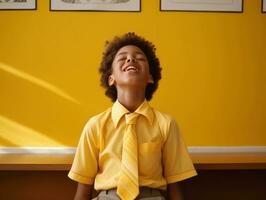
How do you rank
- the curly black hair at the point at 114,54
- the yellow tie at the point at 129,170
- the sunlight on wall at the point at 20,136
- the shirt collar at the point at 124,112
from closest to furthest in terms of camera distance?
the yellow tie at the point at 129,170
the shirt collar at the point at 124,112
the curly black hair at the point at 114,54
the sunlight on wall at the point at 20,136

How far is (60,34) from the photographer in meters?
1.61

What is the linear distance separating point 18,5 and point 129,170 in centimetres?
120

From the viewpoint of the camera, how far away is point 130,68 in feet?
3.39

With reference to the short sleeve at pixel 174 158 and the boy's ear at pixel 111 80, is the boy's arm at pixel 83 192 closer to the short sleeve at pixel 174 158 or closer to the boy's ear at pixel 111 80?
the short sleeve at pixel 174 158

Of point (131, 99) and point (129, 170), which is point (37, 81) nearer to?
point (131, 99)

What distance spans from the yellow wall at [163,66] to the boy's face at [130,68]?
53cm

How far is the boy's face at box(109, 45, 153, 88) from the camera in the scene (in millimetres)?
1027

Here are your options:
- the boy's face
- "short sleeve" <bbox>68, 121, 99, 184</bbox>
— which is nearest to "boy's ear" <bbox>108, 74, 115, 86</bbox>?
the boy's face

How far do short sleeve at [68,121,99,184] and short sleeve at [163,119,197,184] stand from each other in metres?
0.27

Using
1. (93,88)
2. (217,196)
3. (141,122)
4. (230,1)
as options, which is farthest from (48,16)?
(217,196)

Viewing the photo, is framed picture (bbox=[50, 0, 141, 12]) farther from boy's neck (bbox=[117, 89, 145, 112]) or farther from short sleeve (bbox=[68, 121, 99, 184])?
short sleeve (bbox=[68, 121, 99, 184])

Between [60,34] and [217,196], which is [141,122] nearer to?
[217,196]

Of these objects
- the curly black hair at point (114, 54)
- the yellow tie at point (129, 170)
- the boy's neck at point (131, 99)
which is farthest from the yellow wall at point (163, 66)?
the yellow tie at point (129, 170)

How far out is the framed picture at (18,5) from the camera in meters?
1.60
